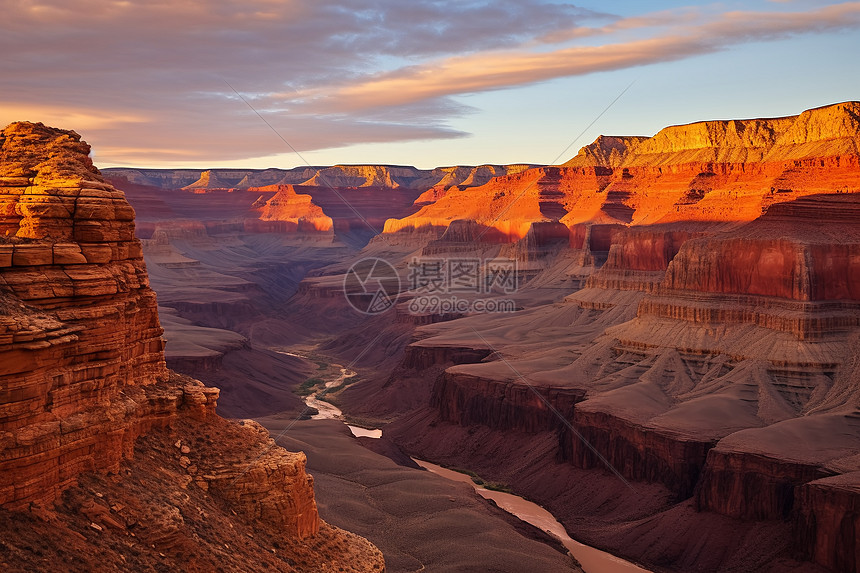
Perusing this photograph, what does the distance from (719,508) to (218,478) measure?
3378 cm

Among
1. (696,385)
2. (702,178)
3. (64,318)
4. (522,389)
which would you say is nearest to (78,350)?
A: (64,318)

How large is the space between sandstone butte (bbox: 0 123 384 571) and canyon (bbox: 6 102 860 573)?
8 cm

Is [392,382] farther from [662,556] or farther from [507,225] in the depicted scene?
[507,225]

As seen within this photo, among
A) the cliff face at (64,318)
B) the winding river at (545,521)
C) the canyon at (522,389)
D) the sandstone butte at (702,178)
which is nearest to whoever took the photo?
the cliff face at (64,318)

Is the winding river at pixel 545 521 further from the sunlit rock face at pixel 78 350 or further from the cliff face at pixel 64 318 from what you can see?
the cliff face at pixel 64 318

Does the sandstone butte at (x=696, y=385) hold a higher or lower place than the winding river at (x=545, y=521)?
higher

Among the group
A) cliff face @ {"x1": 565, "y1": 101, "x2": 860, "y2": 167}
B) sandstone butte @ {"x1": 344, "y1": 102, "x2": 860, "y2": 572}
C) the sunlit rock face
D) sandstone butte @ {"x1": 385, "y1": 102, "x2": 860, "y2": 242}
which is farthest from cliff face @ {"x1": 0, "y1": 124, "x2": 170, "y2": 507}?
cliff face @ {"x1": 565, "y1": 101, "x2": 860, "y2": 167}

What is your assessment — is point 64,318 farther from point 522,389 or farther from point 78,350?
point 522,389

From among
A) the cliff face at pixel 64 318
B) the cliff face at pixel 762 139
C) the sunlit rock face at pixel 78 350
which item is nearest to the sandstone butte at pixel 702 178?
the cliff face at pixel 762 139

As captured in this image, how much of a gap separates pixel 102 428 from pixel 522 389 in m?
52.5

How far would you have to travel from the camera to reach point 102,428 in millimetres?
20375

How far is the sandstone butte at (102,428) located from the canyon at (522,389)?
77 mm

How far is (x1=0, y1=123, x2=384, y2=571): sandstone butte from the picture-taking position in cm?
1789

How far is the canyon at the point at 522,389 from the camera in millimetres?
20516
